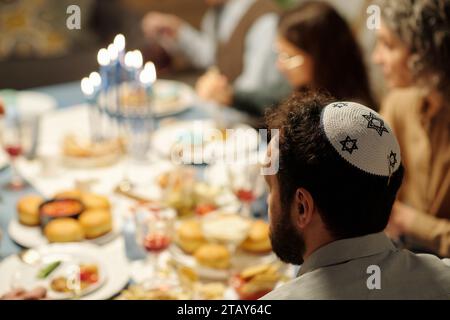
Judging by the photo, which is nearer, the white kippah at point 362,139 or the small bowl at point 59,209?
the white kippah at point 362,139

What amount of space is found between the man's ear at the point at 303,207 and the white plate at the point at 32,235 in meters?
0.76

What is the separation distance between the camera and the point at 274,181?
45.8 inches

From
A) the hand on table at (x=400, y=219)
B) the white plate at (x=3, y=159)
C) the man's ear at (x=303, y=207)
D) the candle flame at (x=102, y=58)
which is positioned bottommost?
the hand on table at (x=400, y=219)

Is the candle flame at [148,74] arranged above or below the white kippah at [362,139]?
above

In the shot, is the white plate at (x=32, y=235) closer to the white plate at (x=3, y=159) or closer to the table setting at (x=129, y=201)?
the table setting at (x=129, y=201)

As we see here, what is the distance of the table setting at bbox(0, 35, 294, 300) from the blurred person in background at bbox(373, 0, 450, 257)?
1.68 feet

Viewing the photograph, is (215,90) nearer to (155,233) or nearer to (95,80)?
(95,80)

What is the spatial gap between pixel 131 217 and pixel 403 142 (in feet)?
3.26

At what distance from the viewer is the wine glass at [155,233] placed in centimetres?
158

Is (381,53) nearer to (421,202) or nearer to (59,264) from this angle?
(421,202)

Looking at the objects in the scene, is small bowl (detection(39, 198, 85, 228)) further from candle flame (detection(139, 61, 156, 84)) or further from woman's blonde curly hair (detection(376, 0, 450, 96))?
woman's blonde curly hair (detection(376, 0, 450, 96))

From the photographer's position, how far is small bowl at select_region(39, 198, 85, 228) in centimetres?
171

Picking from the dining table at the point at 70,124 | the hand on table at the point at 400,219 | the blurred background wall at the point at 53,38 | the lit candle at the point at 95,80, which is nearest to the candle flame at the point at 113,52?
the lit candle at the point at 95,80

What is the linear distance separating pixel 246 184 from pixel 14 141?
88 centimetres
